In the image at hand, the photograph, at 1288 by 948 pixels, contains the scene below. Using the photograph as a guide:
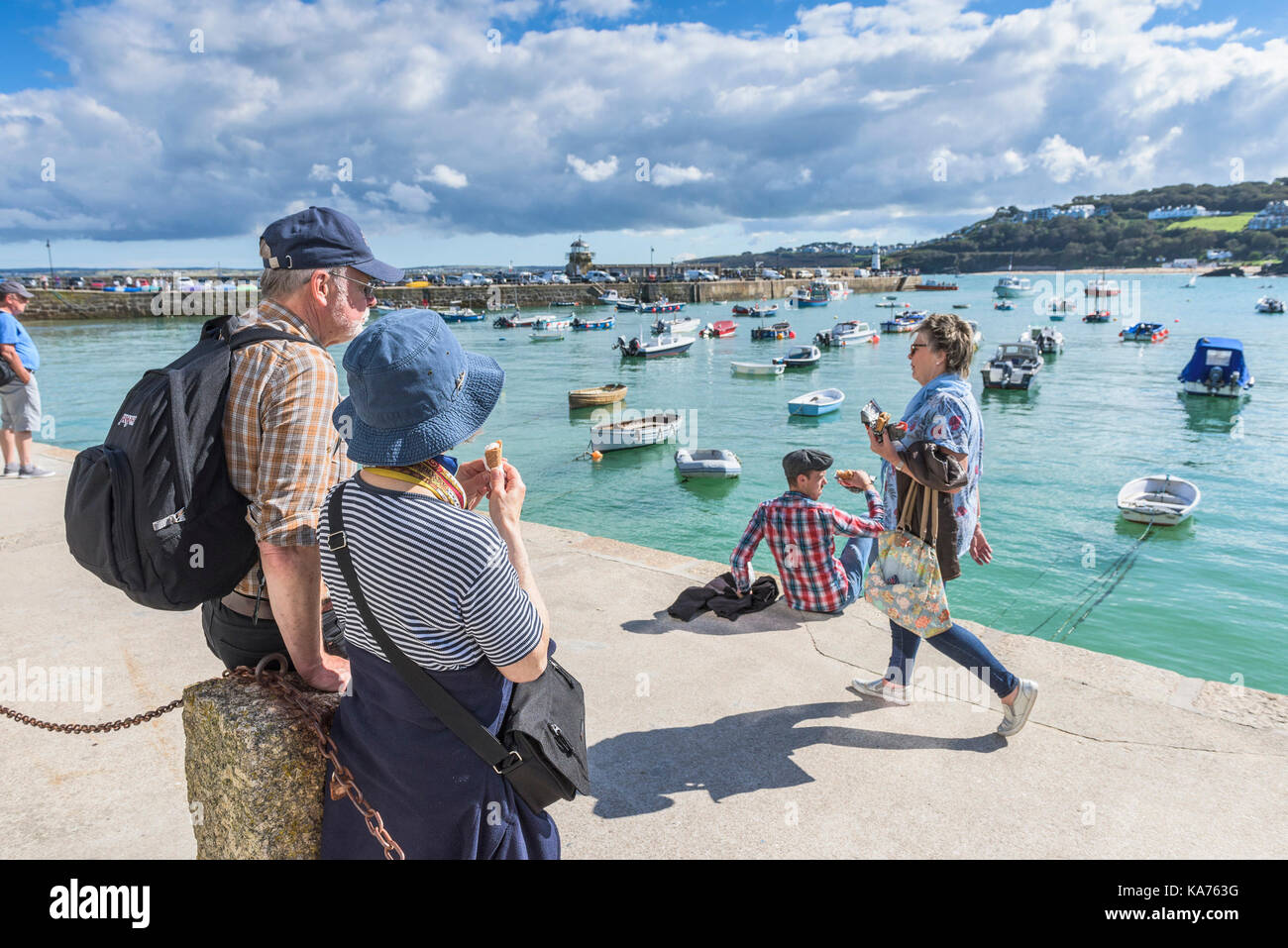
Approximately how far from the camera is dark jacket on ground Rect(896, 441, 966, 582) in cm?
379

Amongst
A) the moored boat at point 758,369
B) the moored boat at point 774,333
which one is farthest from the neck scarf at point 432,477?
the moored boat at point 774,333

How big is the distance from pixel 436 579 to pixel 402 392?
0.44m

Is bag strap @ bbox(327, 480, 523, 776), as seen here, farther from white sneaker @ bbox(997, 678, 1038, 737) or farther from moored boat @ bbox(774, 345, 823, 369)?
A: moored boat @ bbox(774, 345, 823, 369)

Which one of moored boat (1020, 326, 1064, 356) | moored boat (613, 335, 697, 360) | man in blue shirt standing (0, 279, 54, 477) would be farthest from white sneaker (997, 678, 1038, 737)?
moored boat (1020, 326, 1064, 356)

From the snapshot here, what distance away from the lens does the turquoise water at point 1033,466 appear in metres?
12.2

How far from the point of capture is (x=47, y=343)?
55625 mm

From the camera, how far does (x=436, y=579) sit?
1.77 m

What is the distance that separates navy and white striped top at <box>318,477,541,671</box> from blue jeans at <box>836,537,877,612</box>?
13.5ft

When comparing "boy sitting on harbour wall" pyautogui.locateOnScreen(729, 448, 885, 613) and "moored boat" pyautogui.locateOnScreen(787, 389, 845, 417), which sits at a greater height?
"moored boat" pyautogui.locateOnScreen(787, 389, 845, 417)

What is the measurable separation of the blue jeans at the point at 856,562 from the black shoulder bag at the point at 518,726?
3.83m

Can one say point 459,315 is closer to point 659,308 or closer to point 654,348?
point 659,308

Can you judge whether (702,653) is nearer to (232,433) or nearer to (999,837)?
(999,837)

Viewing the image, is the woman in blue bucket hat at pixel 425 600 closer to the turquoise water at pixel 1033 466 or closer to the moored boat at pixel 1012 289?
the turquoise water at pixel 1033 466

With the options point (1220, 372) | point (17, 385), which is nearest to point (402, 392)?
point (17, 385)
